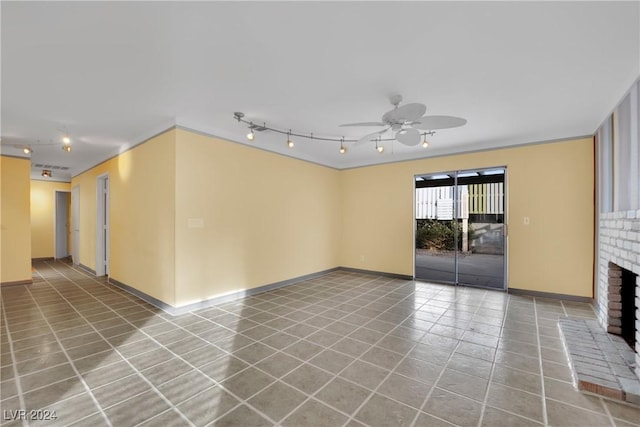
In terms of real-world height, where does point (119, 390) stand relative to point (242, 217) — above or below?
below

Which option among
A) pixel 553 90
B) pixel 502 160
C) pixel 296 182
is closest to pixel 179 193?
pixel 296 182

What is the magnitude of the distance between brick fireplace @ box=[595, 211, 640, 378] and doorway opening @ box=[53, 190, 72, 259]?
12006 millimetres

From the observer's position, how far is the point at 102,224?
6012 mm

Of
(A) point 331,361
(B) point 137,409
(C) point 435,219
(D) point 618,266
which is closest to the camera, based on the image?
(B) point 137,409

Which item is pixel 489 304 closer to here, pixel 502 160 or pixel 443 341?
pixel 443 341

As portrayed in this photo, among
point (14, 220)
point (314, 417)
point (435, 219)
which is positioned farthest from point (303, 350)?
point (14, 220)

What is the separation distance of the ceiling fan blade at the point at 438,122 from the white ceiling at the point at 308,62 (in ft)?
1.10

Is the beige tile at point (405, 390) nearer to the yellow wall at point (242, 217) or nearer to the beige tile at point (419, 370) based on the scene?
the beige tile at point (419, 370)

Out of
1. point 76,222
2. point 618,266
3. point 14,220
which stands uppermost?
point 14,220

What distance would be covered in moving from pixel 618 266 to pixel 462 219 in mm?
2463

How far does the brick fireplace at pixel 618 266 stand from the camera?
2.54 m

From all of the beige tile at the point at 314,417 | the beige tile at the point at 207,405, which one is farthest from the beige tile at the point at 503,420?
the beige tile at the point at 207,405

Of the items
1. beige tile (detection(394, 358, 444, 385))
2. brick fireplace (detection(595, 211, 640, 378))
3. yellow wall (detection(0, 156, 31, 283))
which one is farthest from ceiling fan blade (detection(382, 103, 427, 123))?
yellow wall (detection(0, 156, 31, 283))

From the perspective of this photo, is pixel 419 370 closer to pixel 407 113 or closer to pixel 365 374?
pixel 365 374
